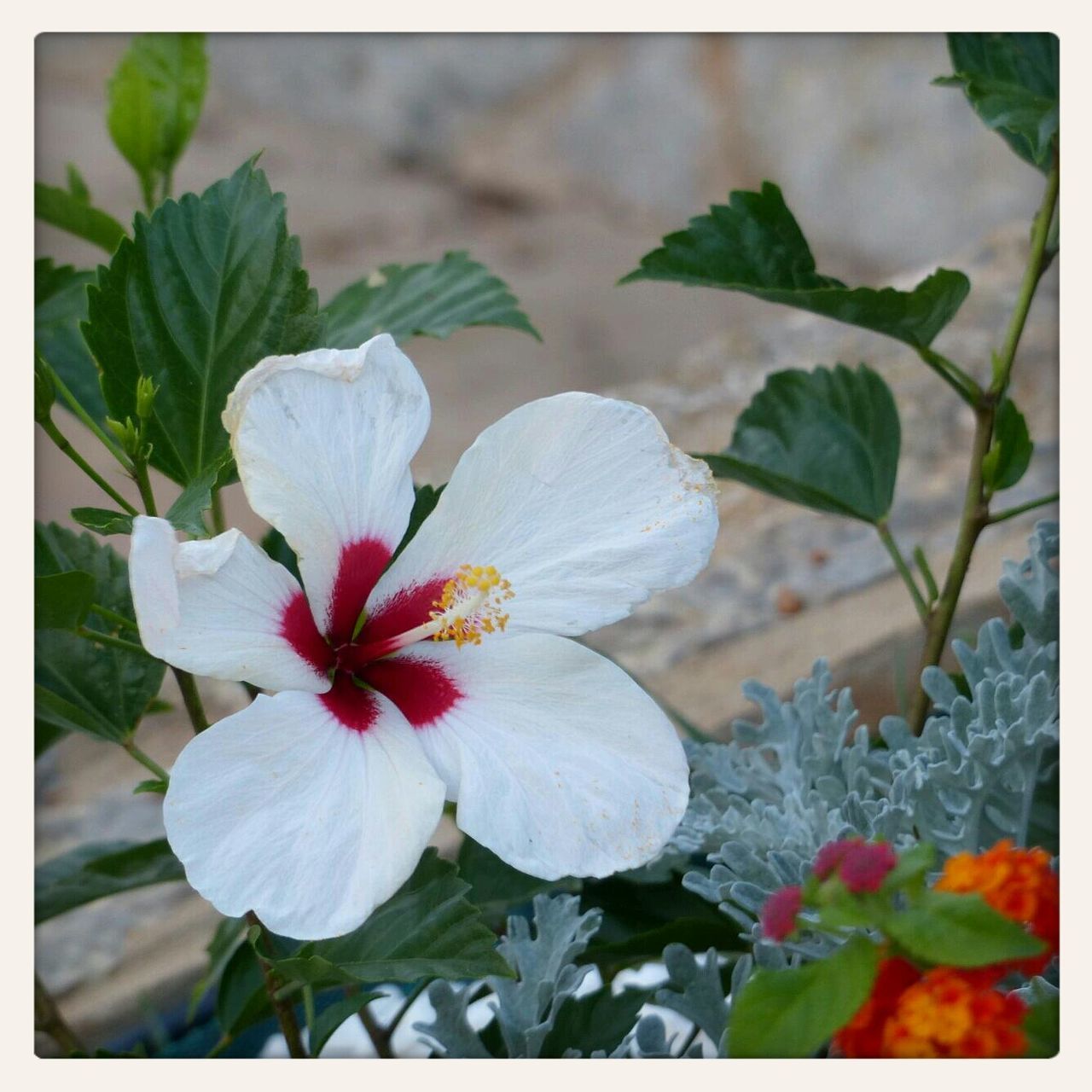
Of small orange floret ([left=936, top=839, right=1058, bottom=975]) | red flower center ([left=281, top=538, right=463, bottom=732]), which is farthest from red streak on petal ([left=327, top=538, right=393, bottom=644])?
small orange floret ([left=936, top=839, right=1058, bottom=975])

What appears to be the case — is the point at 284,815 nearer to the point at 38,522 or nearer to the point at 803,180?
the point at 38,522

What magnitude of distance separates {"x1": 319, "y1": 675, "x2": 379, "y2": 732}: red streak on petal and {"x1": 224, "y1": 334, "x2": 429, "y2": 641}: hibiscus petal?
0.8 inches

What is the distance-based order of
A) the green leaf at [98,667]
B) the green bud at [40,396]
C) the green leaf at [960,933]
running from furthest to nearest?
the green leaf at [98,667], the green bud at [40,396], the green leaf at [960,933]

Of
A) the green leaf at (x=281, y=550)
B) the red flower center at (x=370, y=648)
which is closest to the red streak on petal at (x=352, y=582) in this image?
the red flower center at (x=370, y=648)

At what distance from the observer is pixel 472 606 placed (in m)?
0.44

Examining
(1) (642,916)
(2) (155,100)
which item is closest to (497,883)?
(1) (642,916)

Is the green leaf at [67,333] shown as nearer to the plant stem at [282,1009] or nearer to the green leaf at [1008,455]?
the plant stem at [282,1009]

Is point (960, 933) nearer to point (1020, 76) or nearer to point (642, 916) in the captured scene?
point (642, 916)

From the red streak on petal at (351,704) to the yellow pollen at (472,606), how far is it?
0.10 ft

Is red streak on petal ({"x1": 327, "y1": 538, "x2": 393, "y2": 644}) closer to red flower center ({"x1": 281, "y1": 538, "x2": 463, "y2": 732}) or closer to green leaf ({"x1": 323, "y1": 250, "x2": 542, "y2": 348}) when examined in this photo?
red flower center ({"x1": 281, "y1": 538, "x2": 463, "y2": 732})

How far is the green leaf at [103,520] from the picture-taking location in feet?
1.35

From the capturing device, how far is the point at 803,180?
1.89m

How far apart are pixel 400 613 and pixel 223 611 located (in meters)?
0.08
